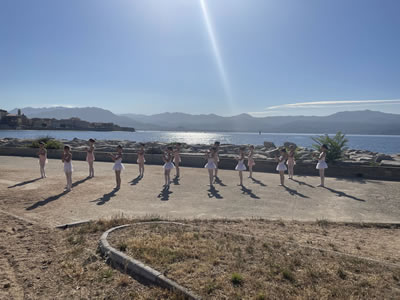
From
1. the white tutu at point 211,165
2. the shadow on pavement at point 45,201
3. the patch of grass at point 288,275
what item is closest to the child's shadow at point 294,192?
the white tutu at point 211,165

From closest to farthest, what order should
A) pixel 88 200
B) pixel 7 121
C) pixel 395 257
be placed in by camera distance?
pixel 395 257 < pixel 88 200 < pixel 7 121

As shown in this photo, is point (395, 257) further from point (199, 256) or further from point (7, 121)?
point (7, 121)

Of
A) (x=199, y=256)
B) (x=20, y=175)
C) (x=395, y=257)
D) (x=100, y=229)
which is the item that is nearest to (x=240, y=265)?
(x=199, y=256)

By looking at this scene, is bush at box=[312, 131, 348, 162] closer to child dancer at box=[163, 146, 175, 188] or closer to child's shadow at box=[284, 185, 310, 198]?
child's shadow at box=[284, 185, 310, 198]

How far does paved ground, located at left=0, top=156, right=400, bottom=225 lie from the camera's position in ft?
25.0

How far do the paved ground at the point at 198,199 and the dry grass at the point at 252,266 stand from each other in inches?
68.3

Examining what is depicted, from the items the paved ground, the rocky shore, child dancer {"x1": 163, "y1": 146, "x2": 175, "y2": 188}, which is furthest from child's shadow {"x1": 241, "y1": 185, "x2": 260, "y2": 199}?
the rocky shore

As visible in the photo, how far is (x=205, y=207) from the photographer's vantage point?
8336 millimetres

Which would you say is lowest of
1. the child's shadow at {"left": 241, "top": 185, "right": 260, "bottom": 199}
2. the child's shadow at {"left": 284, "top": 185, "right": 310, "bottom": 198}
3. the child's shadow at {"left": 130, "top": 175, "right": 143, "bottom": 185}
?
the child's shadow at {"left": 130, "top": 175, "right": 143, "bottom": 185}

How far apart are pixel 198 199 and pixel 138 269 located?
5.10 meters

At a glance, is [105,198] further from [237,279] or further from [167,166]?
[237,279]

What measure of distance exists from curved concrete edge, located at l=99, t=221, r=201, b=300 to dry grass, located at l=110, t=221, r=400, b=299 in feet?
0.45

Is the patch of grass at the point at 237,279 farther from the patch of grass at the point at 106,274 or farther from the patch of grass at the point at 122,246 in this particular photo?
the patch of grass at the point at 122,246

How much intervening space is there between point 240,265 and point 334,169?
1163 cm
